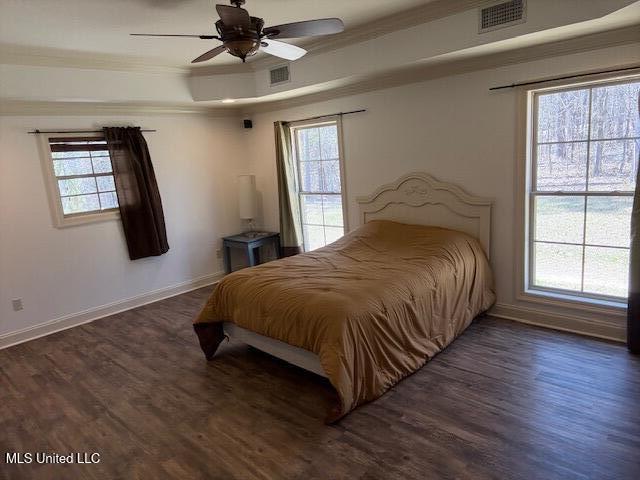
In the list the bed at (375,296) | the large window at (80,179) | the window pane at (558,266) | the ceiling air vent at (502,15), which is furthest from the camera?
the large window at (80,179)

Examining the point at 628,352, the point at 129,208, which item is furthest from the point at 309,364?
the point at 129,208

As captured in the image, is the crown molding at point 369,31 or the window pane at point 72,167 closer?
the crown molding at point 369,31

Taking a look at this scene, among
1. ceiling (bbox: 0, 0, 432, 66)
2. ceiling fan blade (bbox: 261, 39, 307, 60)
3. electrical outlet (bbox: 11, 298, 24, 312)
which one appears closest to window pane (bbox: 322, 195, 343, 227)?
ceiling (bbox: 0, 0, 432, 66)

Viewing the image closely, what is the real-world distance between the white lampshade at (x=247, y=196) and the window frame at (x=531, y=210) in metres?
3.17

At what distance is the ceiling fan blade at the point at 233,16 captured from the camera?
82.4 inches

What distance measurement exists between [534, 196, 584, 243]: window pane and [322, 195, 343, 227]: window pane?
6.96 ft

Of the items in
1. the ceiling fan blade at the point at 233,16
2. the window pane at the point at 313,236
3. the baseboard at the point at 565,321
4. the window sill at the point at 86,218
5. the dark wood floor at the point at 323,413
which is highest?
the ceiling fan blade at the point at 233,16

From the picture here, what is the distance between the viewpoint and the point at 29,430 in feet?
8.49

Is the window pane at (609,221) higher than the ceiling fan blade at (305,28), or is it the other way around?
the ceiling fan blade at (305,28)

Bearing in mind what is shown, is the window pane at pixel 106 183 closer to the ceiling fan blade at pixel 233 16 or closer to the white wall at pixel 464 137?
the white wall at pixel 464 137

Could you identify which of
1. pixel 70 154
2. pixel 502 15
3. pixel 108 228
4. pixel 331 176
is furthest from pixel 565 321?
pixel 70 154

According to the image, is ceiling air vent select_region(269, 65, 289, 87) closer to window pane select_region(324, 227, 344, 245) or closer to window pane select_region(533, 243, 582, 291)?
window pane select_region(324, 227, 344, 245)

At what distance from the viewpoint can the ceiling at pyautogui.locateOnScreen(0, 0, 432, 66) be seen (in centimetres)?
267

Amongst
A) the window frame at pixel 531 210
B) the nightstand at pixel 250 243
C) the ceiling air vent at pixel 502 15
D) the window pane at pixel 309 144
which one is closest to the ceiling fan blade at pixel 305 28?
the ceiling air vent at pixel 502 15
